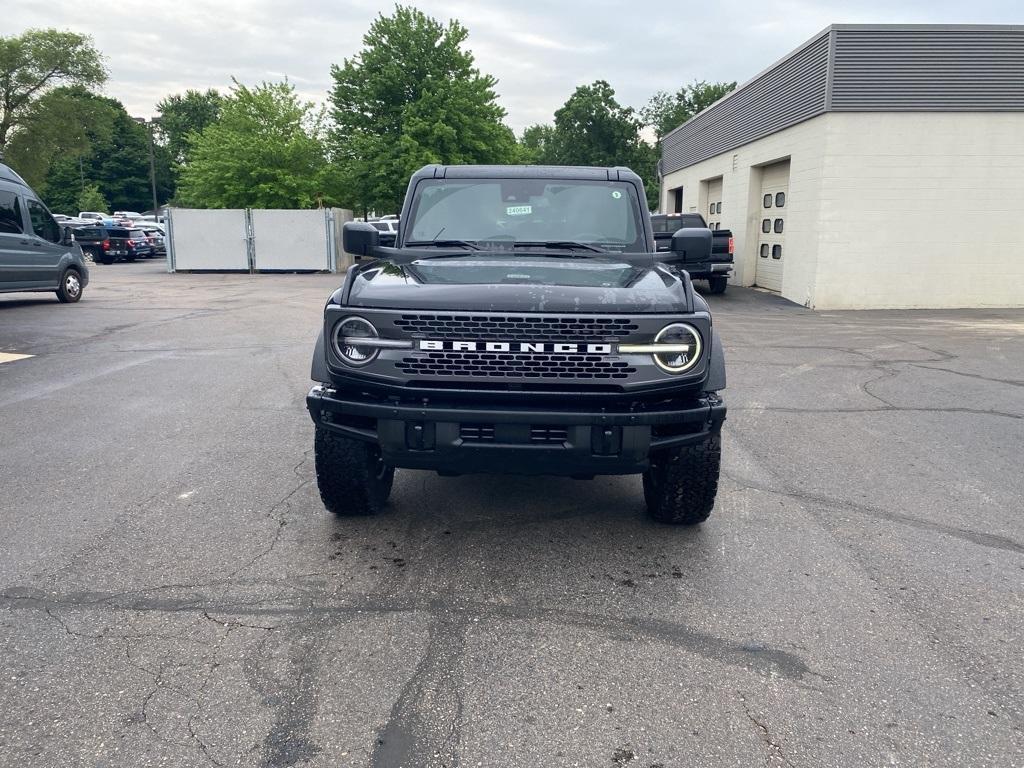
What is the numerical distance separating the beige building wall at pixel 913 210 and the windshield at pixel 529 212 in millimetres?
12838

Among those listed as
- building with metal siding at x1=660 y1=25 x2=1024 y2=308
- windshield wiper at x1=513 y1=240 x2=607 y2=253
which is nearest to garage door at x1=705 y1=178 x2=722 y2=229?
building with metal siding at x1=660 y1=25 x2=1024 y2=308

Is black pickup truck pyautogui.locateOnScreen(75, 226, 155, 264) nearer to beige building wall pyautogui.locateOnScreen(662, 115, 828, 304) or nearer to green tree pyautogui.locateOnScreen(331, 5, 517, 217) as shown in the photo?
green tree pyautogui.locateOnScreen(331, 5, 517, 217)

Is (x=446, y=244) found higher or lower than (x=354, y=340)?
higher

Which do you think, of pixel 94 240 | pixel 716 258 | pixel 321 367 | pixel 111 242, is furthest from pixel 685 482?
pixel 111 242

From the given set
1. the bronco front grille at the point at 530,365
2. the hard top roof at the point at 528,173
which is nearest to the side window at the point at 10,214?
the hard top roof at the point at 528,173

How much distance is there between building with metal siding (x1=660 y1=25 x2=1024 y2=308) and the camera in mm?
15906

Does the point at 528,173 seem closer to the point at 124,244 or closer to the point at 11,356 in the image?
the point at 11,356

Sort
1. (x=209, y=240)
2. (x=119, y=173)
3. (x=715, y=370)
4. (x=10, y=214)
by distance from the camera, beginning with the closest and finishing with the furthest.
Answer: (x=715, y=370) < (x=10, y=214) < (x=209, y=240) < (x=119, y=173)

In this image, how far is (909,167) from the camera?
16.3 metres

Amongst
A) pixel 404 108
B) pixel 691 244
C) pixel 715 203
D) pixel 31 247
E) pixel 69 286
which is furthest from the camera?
pixel 404 108

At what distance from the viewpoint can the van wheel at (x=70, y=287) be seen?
621 inches

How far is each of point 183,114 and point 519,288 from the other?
339ft

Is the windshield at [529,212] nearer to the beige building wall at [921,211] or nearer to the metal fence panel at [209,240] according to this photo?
the beige building wall at [921,211]

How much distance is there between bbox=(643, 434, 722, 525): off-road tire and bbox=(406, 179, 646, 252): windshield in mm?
1538
